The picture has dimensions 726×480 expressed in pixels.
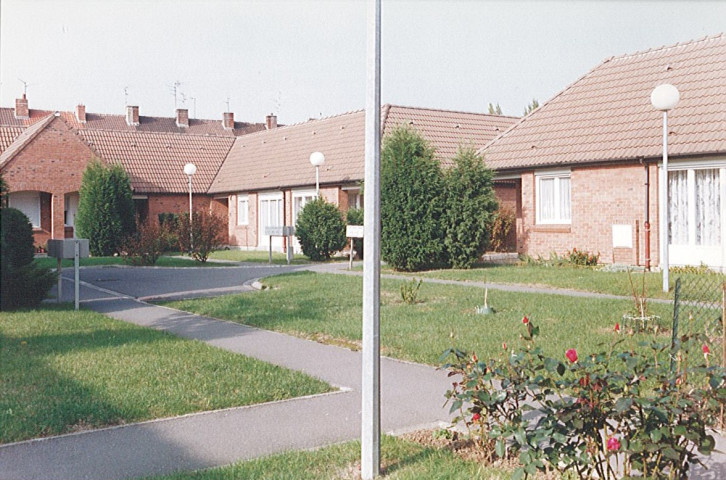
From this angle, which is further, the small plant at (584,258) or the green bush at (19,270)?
the small plant at (584,258)

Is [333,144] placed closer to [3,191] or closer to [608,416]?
[3,191]

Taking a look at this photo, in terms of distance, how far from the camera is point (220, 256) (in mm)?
32656

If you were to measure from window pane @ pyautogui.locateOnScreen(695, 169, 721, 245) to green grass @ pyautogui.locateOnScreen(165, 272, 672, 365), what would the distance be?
7033 mm

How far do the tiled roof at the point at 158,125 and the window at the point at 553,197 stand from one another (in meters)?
50.0

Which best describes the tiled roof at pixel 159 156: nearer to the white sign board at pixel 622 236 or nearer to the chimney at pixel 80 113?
the white sign board at pixel 622 236

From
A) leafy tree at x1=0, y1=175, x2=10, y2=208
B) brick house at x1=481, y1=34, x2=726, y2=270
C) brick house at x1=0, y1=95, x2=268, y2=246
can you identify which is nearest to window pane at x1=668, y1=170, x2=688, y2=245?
brick house at x1=481, y1=34, x2=726, y2=270

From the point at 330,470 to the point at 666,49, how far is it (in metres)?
21.9

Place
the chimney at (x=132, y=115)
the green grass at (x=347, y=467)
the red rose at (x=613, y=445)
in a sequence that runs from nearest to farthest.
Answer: the red rose at (x=613, y=445)
the green grass at (x=347, y=467)
the chimney at (x=132, y=115)

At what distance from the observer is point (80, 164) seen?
36.7 meters

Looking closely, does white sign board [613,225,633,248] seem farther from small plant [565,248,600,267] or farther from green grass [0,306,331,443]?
green grass [0,306,331,443]

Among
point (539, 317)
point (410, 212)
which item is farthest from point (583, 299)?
point (410, 212)

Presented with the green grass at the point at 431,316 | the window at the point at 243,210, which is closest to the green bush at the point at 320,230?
the green grass at the point at 431,316

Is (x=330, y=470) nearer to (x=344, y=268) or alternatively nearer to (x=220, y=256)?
(x=344, y=268)

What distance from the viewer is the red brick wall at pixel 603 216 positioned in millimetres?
20266
